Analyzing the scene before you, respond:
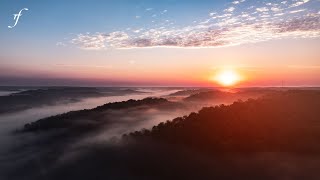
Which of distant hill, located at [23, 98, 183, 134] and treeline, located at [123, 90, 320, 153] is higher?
treeline, located at [123, 90, 320, 153]

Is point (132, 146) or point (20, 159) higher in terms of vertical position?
point (132, 146)

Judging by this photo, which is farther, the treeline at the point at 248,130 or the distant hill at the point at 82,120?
the distant hill at the point at 82,120

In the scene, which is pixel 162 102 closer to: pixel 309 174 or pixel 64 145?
pixel 64 145

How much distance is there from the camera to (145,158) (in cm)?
4719

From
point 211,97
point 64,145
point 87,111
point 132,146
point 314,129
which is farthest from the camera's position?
point 211,97

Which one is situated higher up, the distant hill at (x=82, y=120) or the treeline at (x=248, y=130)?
the treeline at (x=248, y=130)

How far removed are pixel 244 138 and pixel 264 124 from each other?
570 cm

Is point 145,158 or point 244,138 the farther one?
point 145,158

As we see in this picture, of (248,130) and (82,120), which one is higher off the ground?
(248,130)

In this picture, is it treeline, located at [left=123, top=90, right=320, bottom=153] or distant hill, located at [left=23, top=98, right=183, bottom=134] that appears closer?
treeline, located at [left=123, top=90, right=320, bottom=153]

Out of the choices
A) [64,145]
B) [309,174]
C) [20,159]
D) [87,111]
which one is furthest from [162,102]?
[309,174]

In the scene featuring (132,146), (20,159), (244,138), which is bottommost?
(20,159)

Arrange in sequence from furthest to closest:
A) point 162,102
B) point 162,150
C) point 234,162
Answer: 1. point 162,102
2. point 162,150
3. point 234,162

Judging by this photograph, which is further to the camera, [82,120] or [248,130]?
[82,120]
